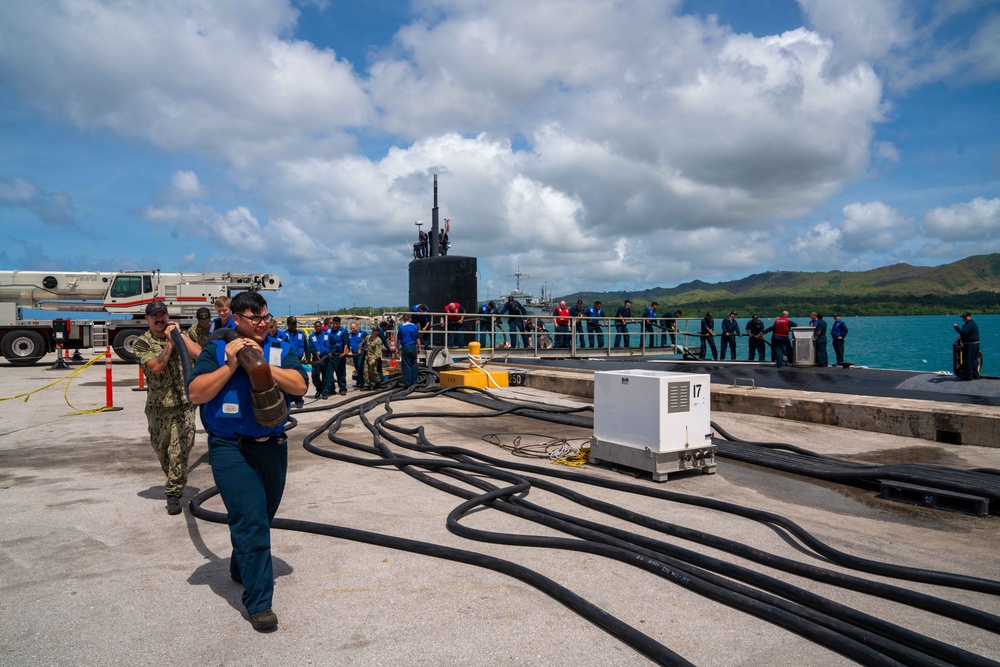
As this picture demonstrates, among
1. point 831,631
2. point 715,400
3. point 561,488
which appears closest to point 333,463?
point 561,488

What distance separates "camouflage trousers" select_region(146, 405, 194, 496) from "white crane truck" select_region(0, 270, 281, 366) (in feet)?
60.6

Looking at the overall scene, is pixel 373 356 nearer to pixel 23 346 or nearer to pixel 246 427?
pixel 246 427

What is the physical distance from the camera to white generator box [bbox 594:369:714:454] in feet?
21.8

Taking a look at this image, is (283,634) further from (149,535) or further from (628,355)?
(628,355)

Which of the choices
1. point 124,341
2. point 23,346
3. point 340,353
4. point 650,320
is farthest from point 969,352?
point 23,346

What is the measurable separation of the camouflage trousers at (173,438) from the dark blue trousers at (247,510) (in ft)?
7.59

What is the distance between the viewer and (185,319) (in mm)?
23734

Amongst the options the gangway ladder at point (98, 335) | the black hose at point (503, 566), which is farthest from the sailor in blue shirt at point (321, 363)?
the gangway ladder at point (98, 335)

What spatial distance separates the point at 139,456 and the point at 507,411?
5.06m

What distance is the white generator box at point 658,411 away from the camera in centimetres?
663

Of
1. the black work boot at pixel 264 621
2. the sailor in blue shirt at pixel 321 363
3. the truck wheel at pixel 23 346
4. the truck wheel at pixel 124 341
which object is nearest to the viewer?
the black work boot at pixel 264 621

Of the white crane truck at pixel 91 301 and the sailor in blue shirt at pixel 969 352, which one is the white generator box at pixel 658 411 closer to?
the sailor in blue shirt at pixel 969 352

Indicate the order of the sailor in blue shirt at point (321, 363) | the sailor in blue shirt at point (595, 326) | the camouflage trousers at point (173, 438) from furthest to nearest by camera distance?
1. the sailor in blue shirt at point (595, 326)
2. the sailor in blue shirt at point (321, 363)
3. the camouflage trousers at point (173, 438)

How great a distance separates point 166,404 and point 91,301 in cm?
2138
